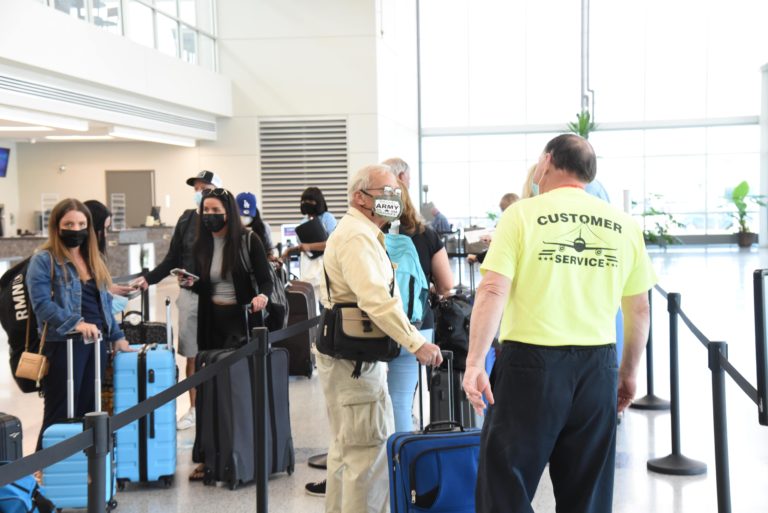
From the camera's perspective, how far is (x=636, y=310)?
329 centimetres

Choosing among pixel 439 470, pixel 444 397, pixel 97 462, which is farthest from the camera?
pixel 444 397

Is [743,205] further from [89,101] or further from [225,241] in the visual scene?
[225,241]

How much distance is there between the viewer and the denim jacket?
5039 millimetres

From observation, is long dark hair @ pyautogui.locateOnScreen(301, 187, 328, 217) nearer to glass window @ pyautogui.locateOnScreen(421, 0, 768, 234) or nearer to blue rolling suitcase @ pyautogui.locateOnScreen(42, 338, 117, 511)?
blue rolling suitcase @ pyautogui.locateOnScreen(42, 338, 117, 511)

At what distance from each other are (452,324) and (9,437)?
2.32m

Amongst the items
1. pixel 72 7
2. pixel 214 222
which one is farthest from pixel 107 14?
pixel 214 222

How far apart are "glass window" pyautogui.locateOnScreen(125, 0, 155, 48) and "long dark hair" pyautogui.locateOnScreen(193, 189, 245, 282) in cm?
1101

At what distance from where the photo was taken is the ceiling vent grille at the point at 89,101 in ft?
40.8

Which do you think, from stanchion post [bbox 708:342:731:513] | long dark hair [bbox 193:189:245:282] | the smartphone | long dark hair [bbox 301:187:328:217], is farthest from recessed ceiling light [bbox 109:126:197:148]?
stanchion post [bbox 708:342:731:513]

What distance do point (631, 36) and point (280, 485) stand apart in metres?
28.5

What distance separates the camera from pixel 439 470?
3.64m

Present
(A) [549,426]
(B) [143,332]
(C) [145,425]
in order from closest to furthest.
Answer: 1. (A) [549,426]
2. (C) [145,425]
3. (B) [143,332]

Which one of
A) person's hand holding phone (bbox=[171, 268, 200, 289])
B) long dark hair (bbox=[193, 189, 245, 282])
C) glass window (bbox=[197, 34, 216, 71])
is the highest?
glass window (bbox=[197, 34, 216, 71])

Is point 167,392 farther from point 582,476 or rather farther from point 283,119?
point 283,119
